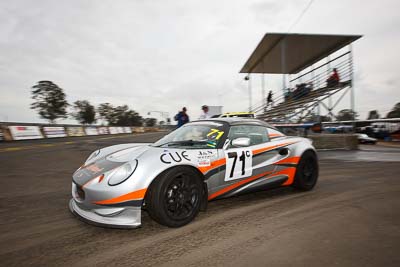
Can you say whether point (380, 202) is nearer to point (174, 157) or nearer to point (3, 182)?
point (174, 157)

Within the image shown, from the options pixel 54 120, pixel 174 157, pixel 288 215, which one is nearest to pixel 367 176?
pixel 288 215

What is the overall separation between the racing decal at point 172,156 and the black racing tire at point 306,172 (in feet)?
6.90

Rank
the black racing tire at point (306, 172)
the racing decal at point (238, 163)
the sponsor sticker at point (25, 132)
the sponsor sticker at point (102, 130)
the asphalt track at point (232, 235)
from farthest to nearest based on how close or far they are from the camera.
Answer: the sponsor sticker at point (102, 130) → the sponsor sticker at point (25, 132) → the black racing tire at point (306, 172) → the racing decal at point (238, 163) → the asphalt track at point (232, 235)

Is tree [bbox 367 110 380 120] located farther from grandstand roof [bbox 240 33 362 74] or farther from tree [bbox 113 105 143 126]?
tree [bbox 113 105 143 126]

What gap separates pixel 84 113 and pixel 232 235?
8662 centimetres

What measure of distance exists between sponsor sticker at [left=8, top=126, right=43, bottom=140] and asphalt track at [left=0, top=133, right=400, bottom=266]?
17.4 meters

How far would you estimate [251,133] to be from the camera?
3736 mm

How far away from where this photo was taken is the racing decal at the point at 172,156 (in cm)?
266

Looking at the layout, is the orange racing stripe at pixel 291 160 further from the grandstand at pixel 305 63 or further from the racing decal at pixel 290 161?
the grandstand at pixel 305 63

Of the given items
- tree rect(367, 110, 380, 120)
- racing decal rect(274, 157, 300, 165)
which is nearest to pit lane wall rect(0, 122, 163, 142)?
racing decal rect(274, 157, 300, 165)

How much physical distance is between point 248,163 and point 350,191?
6.50 feet

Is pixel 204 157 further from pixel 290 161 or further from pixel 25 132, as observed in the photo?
pixel 25 132

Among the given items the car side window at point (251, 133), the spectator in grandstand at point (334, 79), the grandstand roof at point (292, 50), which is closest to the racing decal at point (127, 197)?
the car side window at point (251, 133)

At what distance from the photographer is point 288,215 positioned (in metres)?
3.01
